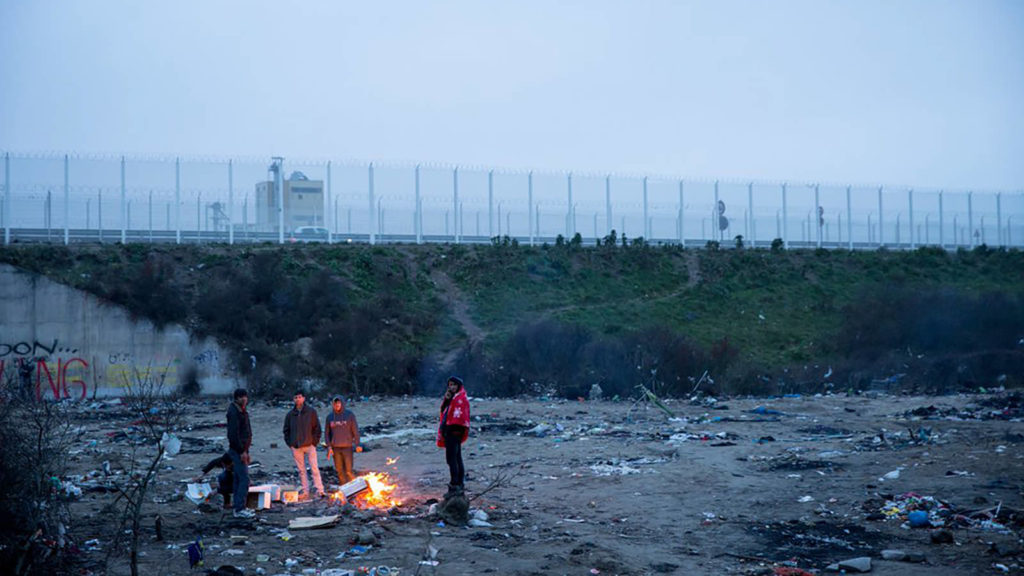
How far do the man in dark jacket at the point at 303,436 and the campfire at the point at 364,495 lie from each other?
0.36m

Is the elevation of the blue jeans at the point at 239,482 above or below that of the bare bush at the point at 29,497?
below

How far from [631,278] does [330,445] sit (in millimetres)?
23289

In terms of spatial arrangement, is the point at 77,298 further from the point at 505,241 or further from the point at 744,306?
the point at 744,306

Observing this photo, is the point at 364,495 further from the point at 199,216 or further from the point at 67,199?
the point at 67,199

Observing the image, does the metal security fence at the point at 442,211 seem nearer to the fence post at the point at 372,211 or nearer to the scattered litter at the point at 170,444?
the fence post at the point at 372,211

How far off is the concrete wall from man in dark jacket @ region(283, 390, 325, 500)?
48.0ft

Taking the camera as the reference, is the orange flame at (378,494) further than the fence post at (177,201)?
No

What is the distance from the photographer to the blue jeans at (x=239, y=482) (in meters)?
9.43

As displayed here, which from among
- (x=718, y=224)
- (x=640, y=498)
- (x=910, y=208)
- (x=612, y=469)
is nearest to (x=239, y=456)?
(x=640, y=498)

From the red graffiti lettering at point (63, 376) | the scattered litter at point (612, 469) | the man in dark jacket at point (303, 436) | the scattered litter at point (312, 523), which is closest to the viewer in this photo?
the scattered litter at point (312, 523)

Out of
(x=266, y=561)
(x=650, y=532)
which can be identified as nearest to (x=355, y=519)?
(x=266, y=561)

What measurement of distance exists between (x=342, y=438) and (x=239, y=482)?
5.89ft

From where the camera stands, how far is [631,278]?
109 ft

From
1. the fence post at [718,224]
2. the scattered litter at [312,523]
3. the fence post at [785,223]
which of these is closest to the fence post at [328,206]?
the fence post at [718,224]
